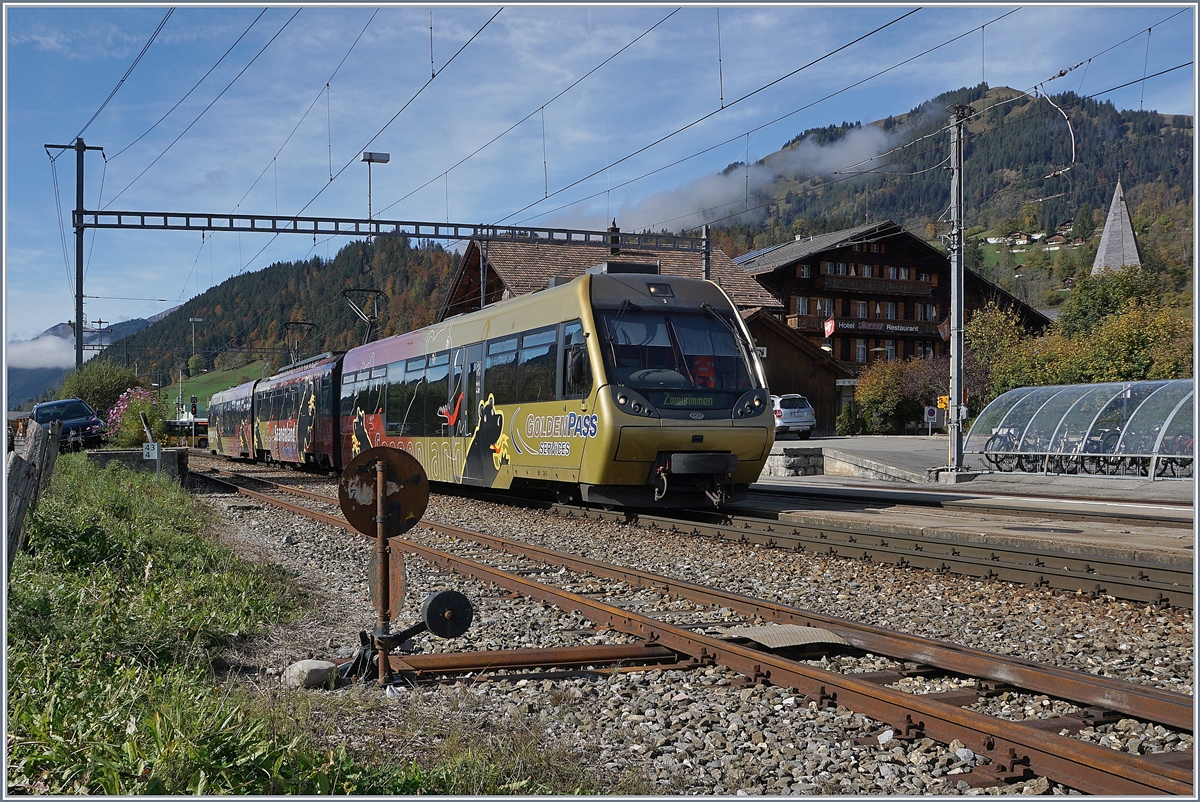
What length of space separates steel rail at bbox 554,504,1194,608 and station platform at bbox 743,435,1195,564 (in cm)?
39

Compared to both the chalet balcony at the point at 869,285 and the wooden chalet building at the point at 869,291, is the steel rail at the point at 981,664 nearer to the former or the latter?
the wooden chalet building at the point at 869,291

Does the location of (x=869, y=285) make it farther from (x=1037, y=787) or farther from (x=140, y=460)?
(x=1037, y=787)

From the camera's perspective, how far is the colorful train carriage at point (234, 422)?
39719mm

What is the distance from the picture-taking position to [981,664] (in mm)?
5363

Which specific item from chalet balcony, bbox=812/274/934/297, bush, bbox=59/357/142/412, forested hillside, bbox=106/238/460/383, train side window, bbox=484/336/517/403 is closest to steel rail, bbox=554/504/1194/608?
train side window, bbox=484/336/517/403

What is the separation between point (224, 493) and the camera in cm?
2158

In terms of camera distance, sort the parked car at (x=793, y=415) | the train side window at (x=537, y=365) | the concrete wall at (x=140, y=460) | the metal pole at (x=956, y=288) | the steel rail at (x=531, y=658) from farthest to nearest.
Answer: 1. the parked car at (x=793, y=415)
2. the metal pole at (x=956, y=288)
3. the concrete wall at (x=140, y=460)
4. the train side window at (x=537, y=365)
5. the steel rail at (x=531, y=658)

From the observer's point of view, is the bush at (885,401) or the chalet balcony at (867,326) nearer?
the bush at (885,401)

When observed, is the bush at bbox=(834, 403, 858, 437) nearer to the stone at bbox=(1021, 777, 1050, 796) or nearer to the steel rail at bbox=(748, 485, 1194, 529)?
the steel rail at bbox=(748, 485, 1194, 529)

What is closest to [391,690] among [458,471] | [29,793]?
[29,793]

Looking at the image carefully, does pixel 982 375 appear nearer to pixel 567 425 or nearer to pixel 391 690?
pixel 567 425

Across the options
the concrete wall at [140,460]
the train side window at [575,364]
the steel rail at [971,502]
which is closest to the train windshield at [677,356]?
the train side window at [575,364]

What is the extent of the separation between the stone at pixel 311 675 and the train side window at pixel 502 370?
9674 mm

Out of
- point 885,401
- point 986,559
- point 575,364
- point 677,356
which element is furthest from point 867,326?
point 986,559
